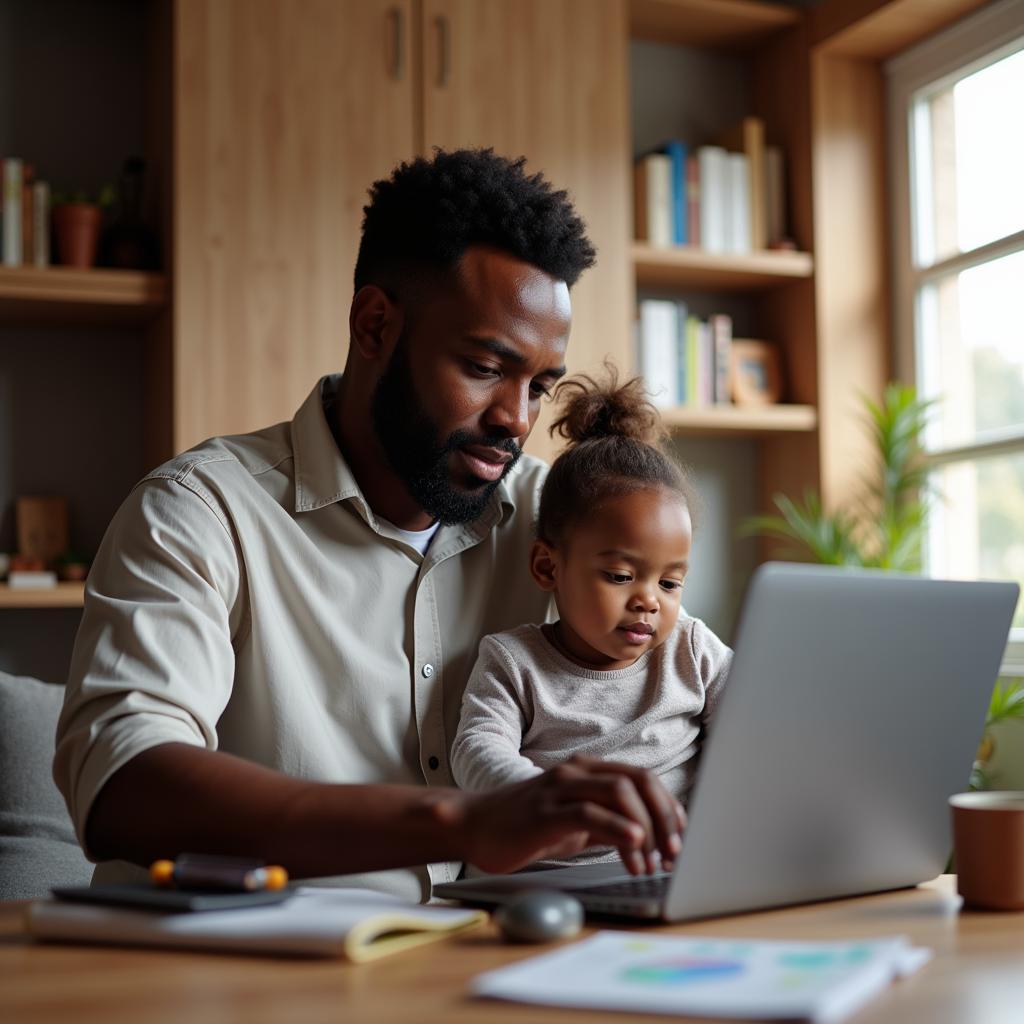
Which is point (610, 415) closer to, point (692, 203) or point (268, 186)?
point (268, 186)

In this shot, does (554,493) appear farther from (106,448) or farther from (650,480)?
(106,448)

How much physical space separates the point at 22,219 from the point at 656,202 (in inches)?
64.3

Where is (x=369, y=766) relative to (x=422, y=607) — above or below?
below

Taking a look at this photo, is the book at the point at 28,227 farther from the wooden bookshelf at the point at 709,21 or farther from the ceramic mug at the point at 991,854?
the ceramic mug at the point at 991,854

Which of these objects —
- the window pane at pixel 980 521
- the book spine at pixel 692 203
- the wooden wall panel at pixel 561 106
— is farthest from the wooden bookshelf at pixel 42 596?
the window pane at pixel 980 521

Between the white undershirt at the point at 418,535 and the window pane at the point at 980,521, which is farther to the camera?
the window pane at the point at 980,521

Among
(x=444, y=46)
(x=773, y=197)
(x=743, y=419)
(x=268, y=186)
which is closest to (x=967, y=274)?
(x=773, y=197)

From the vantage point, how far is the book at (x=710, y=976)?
72 centimetres

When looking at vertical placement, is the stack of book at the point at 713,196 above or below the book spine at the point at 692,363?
above

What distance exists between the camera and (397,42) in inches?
128

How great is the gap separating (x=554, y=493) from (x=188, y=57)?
1962mm

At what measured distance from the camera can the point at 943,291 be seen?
12.1 ft

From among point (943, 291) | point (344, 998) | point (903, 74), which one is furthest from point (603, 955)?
point (903, 74)

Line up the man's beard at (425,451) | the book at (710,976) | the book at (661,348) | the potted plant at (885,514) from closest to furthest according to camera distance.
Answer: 1. the book at (710,976)
2. the man's beard at (425,451)
3. the potted plant at (885,514)
4. the book at (661,348)
